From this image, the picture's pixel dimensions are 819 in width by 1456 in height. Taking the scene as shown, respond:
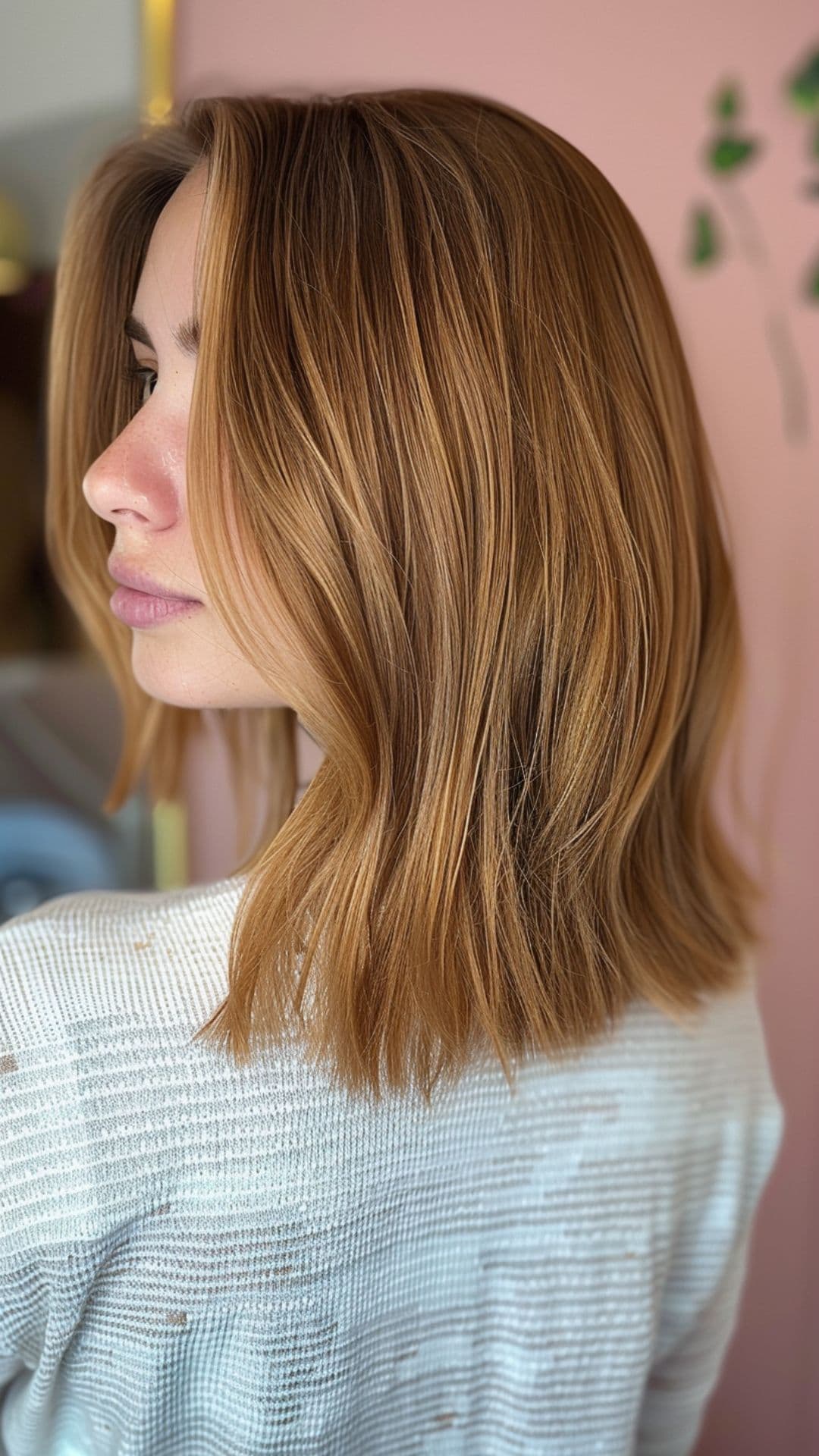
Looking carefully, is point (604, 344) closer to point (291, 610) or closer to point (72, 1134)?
point (291, 610)

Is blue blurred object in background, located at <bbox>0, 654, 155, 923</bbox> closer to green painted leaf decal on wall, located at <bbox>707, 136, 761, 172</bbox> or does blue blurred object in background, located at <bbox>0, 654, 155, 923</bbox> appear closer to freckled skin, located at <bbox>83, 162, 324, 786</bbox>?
freckled skin, located at <bbox>83, 162, 324, 786</bbox>

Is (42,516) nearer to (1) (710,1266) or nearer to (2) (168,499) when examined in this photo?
(2) (168,499)

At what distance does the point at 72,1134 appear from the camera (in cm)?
47

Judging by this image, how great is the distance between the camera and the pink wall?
2.79 ft

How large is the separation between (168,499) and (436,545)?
0.15 meters

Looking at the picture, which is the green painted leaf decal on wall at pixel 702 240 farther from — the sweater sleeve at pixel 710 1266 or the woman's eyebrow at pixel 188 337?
the sweater sleeve at pixel 710 1266

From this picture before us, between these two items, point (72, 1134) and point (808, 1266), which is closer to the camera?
point (72, 1134)

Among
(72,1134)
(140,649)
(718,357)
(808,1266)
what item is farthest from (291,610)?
(808,1266)


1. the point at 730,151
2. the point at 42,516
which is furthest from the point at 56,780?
the point at 730,151

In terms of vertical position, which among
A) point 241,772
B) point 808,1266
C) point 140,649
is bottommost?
point 808,1266

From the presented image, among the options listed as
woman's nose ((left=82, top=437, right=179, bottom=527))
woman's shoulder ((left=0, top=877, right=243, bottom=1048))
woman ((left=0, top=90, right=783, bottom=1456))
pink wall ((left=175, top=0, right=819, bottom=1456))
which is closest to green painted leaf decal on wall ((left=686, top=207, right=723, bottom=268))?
pink wall ((left=175, top=0, right=819, bottom=1456))

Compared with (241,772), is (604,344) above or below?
above

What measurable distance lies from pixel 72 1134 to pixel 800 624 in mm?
793

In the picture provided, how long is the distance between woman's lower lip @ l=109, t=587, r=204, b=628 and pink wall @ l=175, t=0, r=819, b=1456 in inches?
13.7
